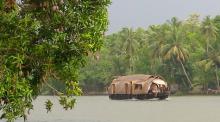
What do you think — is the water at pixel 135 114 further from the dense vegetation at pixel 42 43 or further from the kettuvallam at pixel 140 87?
the dense vegetation at pixel 42 43

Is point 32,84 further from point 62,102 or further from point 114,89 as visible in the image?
point 114,89

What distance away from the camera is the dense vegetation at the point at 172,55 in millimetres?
81375

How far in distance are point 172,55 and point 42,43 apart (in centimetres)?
7226

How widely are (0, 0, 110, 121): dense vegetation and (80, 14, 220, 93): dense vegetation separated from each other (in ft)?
226

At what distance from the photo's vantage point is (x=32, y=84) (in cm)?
1215

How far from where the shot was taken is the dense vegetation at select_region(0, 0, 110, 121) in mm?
10359

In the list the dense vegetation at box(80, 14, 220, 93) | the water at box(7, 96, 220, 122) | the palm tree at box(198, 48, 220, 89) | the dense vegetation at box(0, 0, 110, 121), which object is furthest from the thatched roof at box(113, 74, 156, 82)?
the dense vegetation at box(0, 0, 110, 121)

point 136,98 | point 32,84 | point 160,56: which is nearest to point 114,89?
point 136,98

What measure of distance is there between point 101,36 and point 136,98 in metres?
67.2

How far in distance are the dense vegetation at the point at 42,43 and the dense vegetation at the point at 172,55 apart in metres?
68.9

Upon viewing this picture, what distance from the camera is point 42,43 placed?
11195mm

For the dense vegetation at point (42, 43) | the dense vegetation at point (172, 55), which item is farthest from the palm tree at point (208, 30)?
the dense vegetation at point (42, 43)

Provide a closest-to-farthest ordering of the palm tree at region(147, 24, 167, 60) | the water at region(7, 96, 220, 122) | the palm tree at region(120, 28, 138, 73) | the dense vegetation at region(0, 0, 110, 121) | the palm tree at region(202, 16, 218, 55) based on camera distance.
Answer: the dense vegetation at region(0, 0, 110, 121) < the water at region(7, 96, 220, 122) < the palm tree at region(202, 16, 218, 55) < the palm tree at region(147, 24, 167, 60) < the palm tree at region(120, 28, 138, 73)

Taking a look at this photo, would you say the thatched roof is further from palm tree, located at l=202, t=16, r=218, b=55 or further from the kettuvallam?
palm tree, located at l=202, t=16, r=218, b=55
